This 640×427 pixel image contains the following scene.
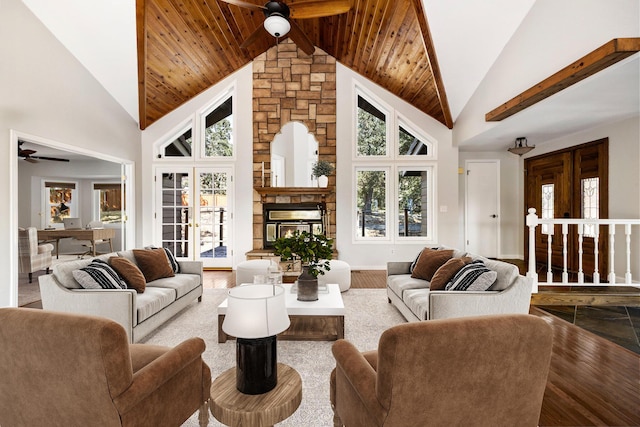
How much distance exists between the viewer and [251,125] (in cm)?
632

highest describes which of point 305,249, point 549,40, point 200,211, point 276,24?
point 276,24

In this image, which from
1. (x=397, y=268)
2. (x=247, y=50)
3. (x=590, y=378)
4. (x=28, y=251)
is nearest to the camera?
(x=590, y=378)

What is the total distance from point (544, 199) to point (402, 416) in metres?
6.33

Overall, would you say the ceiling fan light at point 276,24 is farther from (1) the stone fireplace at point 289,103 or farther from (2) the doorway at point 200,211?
(2) the doorway at point 200,211

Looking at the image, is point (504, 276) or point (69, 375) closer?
point (69, 375)

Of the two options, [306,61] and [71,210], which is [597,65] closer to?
[306,61]

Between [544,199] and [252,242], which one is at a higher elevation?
[544,199]

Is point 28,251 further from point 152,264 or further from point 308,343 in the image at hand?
point 308,343

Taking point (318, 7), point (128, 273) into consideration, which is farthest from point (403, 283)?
point (318, 7)

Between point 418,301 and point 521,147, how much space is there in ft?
13.3

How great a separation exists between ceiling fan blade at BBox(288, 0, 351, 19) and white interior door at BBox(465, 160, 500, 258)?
453 cm

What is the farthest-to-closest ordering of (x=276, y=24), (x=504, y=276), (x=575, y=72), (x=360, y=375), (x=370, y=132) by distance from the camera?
1. (x=370, y=132)
2. (x=276, y=24)
3. (x=575, y=72)
4. (x=504, y=276)
5. (x=360, y=375)

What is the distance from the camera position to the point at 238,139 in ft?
20.8

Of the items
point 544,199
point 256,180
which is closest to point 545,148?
point 544,199
